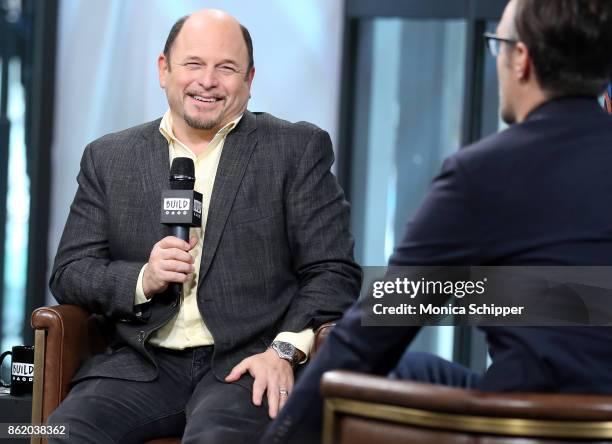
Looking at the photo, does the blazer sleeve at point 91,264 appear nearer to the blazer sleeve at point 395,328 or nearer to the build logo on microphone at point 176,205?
the build logo on microphone at point 176,205

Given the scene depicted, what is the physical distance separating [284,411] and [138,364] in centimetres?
98

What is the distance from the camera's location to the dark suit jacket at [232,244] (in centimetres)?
266

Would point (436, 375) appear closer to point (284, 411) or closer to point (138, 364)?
point (284, 411)

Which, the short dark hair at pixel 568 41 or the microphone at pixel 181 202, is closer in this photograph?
the short dark hair at pixel 568 41

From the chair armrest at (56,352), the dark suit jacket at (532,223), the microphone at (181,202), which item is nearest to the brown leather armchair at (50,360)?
the chair armrest at (56,352)

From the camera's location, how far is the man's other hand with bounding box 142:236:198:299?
247cm

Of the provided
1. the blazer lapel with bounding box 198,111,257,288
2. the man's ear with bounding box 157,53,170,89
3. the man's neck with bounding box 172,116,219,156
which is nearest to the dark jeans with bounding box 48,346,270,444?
the blazer lapel with bounding box 198,111,257,288

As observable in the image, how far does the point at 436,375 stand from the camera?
6.04 feet

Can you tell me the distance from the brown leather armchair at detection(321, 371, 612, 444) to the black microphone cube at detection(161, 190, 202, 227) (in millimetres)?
910

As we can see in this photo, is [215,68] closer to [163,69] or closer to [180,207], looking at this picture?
[163,69]

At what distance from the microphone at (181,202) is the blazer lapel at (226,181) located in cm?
19

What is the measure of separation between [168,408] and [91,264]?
479 millimetres

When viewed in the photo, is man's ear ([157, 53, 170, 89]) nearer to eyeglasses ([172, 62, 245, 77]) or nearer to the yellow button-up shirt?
eyeglasses ([172, 62, 245, 77])

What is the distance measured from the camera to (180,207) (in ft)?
8.00
